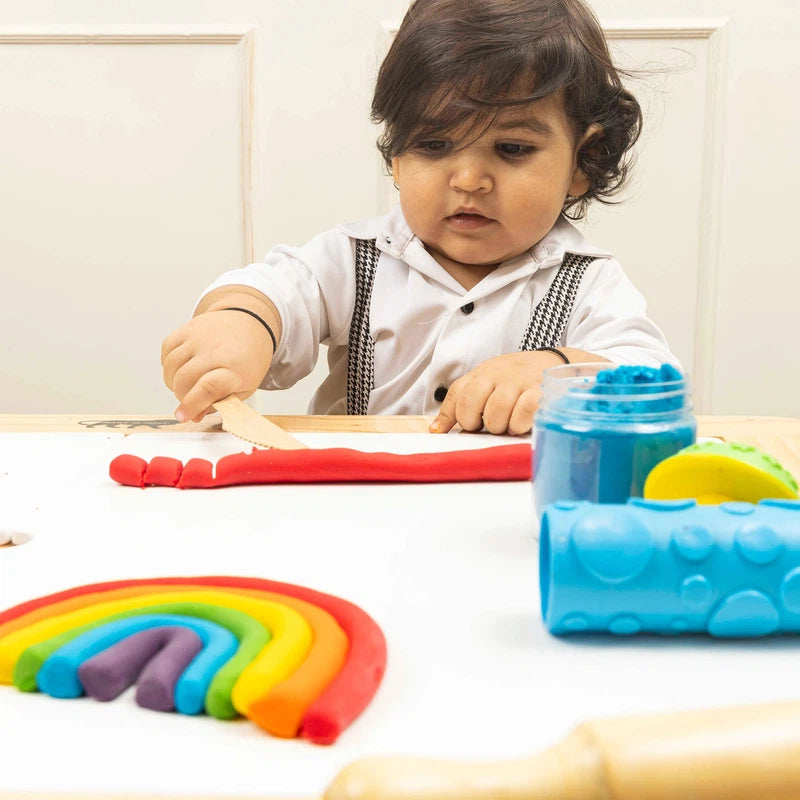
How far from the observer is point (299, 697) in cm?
26

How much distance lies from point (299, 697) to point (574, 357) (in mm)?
516

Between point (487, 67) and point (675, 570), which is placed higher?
point (487, 67)

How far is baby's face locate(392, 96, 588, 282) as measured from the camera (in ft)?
2.71

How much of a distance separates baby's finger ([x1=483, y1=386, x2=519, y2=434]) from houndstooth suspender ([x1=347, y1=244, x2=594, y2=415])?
0.25 m

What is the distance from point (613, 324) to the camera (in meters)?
0.82

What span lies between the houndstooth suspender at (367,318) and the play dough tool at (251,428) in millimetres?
298

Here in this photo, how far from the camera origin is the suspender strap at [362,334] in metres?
0.94

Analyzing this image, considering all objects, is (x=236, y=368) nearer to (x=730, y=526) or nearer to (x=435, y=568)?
(x=435, y=568)

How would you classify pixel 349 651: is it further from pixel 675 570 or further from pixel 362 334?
pixel 362 334

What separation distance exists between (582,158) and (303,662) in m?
0.73

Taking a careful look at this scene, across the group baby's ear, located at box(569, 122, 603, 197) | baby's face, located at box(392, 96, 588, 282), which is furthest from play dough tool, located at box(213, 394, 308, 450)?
baby's ear, located at box(569, 122, 603, 197)

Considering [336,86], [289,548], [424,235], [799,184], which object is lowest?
[289,548]

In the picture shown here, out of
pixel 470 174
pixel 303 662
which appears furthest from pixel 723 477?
pixel 470 174

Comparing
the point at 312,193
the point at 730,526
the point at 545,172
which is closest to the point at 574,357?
the point at 545,172
